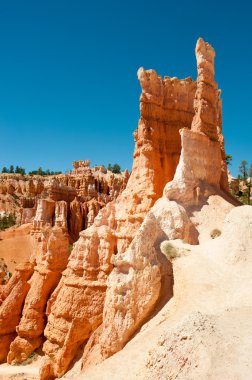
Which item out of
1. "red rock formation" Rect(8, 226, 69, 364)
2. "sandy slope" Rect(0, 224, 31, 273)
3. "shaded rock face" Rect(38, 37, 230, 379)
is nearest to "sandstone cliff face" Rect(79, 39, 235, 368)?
"shaded rock face" Rect(38, 37, 230, 379)

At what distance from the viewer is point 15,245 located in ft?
151

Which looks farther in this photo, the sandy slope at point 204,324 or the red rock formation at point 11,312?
the red rock formation at point 11,312

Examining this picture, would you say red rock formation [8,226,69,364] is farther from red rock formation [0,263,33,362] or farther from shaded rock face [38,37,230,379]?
shaded rock face [38,37,230,379]

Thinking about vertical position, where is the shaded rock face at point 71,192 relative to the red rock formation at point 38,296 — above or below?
above

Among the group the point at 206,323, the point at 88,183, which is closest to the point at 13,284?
the point at 206,323

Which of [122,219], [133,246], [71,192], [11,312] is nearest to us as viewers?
[133,246]

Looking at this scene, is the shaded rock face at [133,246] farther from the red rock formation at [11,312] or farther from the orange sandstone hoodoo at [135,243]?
the red rock formation at [11,312]

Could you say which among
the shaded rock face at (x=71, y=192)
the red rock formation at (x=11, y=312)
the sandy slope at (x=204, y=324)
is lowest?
the red rock formation at (x=11, y=312)

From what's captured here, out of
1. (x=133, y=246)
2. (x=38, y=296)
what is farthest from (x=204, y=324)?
(x=38, y=296)

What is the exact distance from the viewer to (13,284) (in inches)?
778

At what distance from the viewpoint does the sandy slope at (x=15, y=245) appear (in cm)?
4294

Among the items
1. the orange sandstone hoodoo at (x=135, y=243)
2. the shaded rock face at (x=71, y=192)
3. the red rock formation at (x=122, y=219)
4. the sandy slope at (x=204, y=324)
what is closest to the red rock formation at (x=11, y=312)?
the orange sandstone hoodoo at (x=135, y=243)

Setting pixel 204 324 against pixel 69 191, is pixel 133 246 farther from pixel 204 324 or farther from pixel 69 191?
pixel 69 191

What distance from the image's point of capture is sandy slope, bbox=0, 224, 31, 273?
4294 centimetres
